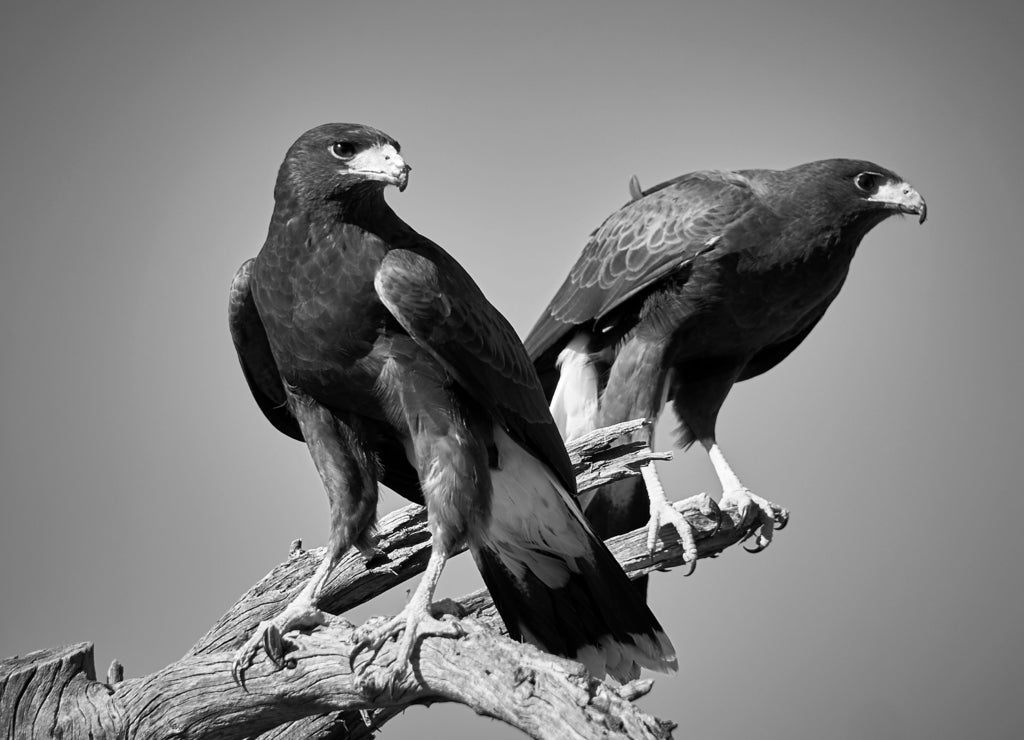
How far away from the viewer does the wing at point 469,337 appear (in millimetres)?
4184

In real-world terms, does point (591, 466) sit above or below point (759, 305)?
below

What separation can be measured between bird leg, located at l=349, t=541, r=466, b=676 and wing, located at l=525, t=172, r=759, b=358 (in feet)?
9.29

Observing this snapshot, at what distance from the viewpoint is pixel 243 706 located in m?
4.27

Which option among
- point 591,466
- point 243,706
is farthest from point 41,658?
point 591,466

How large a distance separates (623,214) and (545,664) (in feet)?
13.0

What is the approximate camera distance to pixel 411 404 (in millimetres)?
4273

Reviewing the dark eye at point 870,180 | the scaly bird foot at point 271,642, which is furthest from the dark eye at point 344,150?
the dark eye at point 870,180

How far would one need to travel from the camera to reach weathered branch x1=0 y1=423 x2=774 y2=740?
11.1 ft

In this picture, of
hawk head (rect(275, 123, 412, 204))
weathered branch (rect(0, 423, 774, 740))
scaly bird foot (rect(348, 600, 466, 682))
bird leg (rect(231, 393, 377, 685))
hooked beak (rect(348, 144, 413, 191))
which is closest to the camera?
weathered branch (rect(0, 423, 774, 740))

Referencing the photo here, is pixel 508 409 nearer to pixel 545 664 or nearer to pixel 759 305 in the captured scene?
pixel 545 664

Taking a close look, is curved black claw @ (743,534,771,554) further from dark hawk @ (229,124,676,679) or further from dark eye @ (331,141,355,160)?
dark eye @ (331,141,355,160)

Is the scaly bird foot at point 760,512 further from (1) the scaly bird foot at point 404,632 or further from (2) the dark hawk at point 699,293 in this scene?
(1) the scaly bird foot at point 404,632

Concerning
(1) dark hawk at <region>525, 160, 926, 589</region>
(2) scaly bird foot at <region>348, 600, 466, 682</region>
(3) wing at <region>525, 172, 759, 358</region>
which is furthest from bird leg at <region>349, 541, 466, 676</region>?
(3) wing at <region>525, 172, 759, 358</region>

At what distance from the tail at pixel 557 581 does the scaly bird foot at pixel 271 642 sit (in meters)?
0.75
